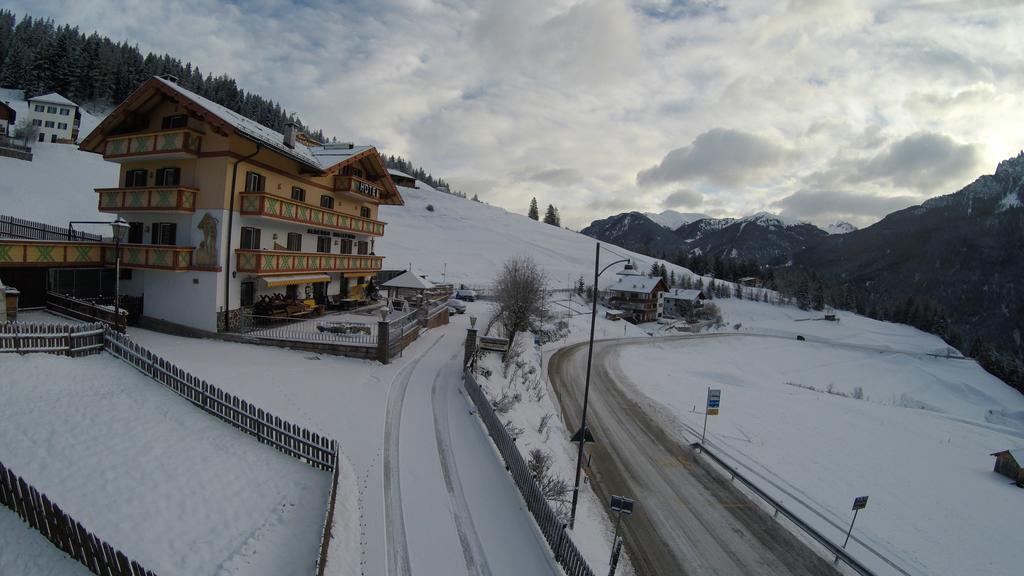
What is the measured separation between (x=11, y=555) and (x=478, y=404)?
40.7 ft

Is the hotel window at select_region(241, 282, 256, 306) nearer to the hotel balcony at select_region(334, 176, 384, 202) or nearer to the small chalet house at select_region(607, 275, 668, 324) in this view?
the hotel balcony at select_region(334, 176, 384, 202)

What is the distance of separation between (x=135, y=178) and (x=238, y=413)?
20725 millimetres

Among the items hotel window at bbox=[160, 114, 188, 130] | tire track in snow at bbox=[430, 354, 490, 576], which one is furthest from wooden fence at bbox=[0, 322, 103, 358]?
hotel window at bbox=[160, 114, 188, 130]

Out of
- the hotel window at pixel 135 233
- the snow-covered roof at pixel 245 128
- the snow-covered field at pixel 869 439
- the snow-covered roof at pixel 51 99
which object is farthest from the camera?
the snow-covered roof at pixel 51 99

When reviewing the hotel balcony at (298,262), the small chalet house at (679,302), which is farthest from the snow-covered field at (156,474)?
the small chalet house at (679,302)

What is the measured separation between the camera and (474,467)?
13398mm

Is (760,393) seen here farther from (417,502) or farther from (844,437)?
(417,502)

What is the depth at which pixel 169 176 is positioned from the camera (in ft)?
79.6

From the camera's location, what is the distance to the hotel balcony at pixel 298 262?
23.5 m

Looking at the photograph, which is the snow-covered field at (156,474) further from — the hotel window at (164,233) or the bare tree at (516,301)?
the bare tree at (516,301)

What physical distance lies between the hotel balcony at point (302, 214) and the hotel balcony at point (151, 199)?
250 cm

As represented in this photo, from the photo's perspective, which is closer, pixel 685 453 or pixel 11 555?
pixel 11 555

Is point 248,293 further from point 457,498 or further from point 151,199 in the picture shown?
point 457,498

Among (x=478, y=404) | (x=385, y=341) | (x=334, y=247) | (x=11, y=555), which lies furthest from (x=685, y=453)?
(x=334, y=247)
